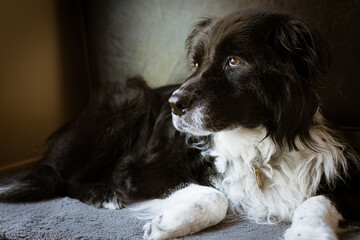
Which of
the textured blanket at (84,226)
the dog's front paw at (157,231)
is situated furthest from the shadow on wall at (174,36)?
the dog's front paw at (157,231)

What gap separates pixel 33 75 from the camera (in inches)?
118

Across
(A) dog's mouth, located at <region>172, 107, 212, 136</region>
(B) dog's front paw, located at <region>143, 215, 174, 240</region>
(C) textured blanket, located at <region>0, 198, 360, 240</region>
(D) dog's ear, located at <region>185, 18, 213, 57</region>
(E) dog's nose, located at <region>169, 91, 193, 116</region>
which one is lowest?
(C) textured blanket, located at <region>0, 198, 360, 240</region>

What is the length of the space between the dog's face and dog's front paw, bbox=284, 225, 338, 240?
0.43m

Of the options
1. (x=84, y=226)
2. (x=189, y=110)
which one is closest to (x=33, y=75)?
(x=84, y=226)

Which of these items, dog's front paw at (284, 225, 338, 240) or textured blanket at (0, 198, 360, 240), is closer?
dog's front paw at (284, 225, 338, 240)

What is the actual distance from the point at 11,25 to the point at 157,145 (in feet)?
4.91

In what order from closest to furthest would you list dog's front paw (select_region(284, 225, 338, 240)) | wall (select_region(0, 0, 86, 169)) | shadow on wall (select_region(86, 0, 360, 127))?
dog's front paw (select_region(284, 225, 338, 240)) < shadow on wall (select_region(86, 0, 360, 127)) < wall (select_region(0, 0, 86, 169))

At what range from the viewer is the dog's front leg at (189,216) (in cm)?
157

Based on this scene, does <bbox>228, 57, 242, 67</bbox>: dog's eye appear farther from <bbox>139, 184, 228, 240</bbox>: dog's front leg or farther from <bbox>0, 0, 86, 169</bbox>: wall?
<bbox>0, 0, 86, 169</bbox>: wall

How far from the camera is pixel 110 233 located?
163 centimetres

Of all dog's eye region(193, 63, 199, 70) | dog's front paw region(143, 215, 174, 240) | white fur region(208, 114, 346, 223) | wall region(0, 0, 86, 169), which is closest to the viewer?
dog's front paw region(143, 215, 174, 240)

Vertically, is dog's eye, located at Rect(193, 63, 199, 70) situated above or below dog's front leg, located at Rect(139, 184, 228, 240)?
above

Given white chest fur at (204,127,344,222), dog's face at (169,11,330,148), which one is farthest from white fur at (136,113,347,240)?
dog's face at (169,11,330,148)

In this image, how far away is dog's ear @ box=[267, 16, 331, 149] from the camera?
168 centimetres
